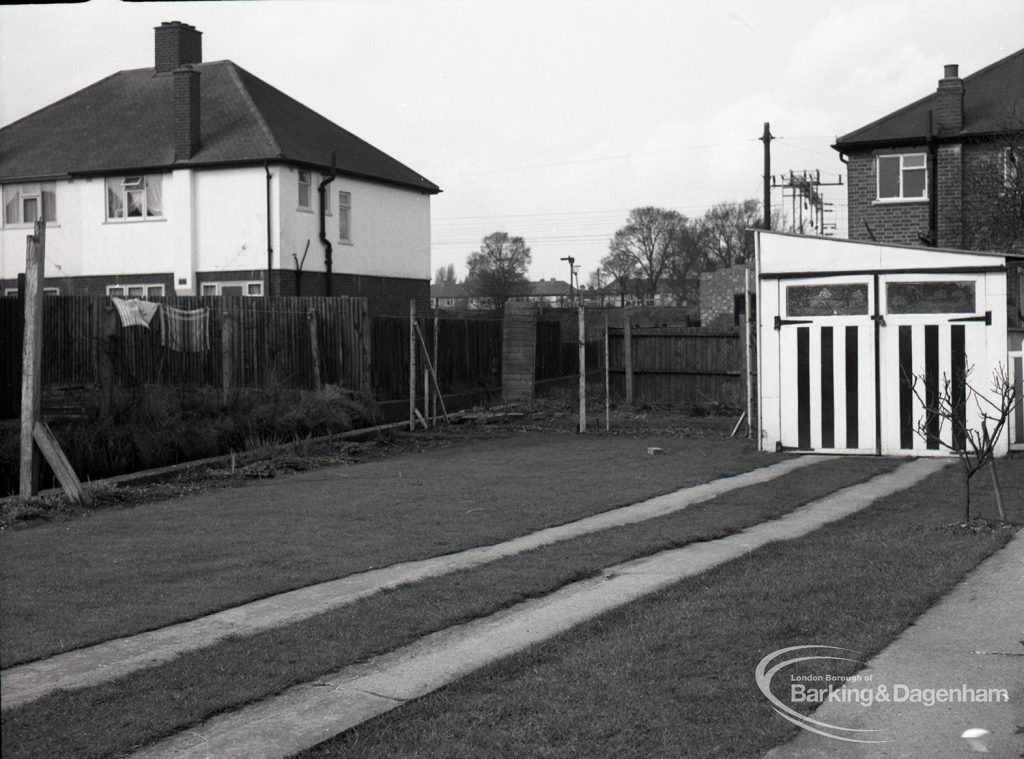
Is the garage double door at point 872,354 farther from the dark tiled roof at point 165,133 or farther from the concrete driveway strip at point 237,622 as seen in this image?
the dark tiled roof at point 165,133

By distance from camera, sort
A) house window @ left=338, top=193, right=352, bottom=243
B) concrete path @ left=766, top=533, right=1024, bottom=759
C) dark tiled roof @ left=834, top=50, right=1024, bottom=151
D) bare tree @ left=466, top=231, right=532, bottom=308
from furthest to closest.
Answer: bare tree @ left=466, top=231, right=532, bottom=308 < house window @ left=338, top=193, right=352, bottom=243 < dark tiled roof @ left=834, top=50, right=1024, bottom=151 < concrete path @ left=766, top=533, right=1024, bottom=759

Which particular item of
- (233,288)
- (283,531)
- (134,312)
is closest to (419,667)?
(283,531)

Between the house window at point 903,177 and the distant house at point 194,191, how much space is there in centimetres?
1506

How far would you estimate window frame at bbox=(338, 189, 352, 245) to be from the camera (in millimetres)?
34875

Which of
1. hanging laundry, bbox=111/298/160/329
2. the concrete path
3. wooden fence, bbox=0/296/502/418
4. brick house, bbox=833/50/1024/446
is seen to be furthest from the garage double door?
brick house, bbox=833/50/1024/446

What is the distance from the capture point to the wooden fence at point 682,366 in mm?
27547

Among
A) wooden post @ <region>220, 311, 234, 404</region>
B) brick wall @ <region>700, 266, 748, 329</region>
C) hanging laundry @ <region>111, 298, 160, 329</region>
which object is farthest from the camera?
brick wall @ <region>700, 266, 748, 329</region>

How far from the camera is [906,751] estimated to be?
182 inches

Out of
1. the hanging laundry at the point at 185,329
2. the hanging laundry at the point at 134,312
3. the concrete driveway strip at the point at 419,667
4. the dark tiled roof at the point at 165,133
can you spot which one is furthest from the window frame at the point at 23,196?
the concrete driveway strip at the point at 419,667

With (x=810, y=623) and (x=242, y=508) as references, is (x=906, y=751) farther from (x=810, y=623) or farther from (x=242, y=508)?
(x=242, y=508)

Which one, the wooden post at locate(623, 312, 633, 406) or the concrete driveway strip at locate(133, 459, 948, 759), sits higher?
the wooden post at locate(623, 312, 633, 406)

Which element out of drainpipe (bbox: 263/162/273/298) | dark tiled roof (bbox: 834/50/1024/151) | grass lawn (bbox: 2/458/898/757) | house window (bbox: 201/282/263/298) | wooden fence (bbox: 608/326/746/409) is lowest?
grass lawn (bbox: 2/458/898/757)

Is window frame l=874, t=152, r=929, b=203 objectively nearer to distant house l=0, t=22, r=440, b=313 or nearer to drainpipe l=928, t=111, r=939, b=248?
drainpipe l=928, t=111, r=939, b=248

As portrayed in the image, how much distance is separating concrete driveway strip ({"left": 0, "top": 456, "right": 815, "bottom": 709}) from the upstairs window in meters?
23.9
